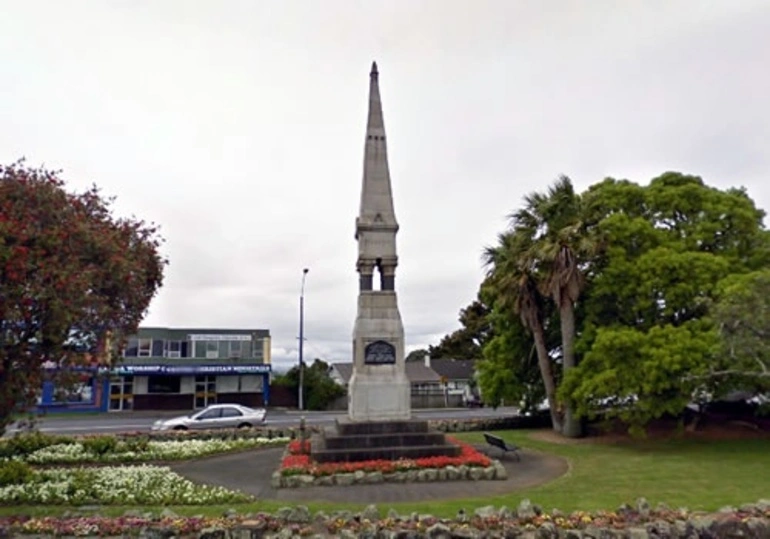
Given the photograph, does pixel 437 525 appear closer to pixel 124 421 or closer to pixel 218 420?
pixel 218 420

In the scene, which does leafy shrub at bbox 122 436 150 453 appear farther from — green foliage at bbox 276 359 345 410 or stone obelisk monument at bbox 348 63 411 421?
green foliage at bbox 276 359 345 410

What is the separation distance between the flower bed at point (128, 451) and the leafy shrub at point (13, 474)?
→ 136 inches

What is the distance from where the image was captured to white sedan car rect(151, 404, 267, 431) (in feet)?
83.0

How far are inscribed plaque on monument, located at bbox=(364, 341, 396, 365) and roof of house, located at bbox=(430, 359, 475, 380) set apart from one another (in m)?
39.8

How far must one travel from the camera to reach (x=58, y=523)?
29.2 ft

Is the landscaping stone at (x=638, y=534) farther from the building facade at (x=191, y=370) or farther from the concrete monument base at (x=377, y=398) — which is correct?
the building facade at (x=191, y=370)

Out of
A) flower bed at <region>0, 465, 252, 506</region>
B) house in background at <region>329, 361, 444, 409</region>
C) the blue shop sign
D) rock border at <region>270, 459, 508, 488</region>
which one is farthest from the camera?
house in background at <region>329, 361, 444, 409</region>

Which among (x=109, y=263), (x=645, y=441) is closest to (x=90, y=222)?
(x=109, y=263)

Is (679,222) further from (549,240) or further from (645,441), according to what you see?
(645,441)

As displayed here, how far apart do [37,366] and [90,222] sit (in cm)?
302

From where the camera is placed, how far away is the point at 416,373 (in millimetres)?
54812

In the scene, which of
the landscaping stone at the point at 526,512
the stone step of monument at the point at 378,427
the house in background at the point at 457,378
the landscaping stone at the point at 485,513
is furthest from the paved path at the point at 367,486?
the house in background at the point at 457,378

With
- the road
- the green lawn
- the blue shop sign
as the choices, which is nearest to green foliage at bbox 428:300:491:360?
the road

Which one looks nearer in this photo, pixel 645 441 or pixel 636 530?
pixel 636 530
